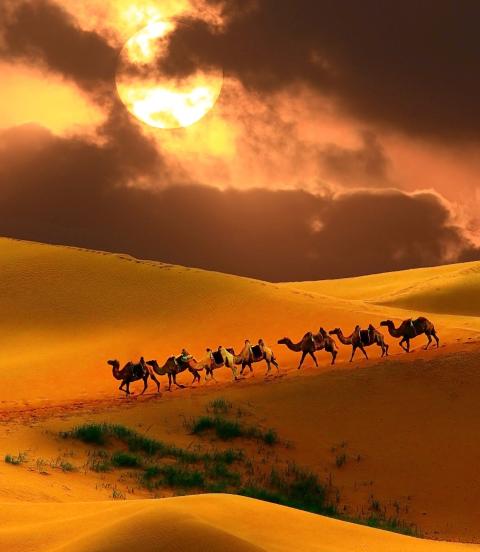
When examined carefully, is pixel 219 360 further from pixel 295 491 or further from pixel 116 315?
pixel 116 315

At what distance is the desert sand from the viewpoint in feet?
29.3

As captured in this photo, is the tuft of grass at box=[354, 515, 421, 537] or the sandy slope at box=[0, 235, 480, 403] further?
the sandy slope at box=[0, 235, 480, 403]

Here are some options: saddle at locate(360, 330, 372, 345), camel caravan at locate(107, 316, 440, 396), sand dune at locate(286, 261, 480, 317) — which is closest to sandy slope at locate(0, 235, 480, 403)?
camel caravan at locate(107, 316, 440, 396)

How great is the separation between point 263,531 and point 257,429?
12173 mm

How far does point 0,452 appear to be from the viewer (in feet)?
56.0

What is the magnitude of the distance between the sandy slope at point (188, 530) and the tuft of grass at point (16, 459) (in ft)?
17.6

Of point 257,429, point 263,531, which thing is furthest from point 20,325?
point 263,531

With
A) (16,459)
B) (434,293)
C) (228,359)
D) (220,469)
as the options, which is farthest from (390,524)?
(434,293)

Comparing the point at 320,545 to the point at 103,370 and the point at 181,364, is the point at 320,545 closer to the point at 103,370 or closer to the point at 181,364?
the point at 181,364

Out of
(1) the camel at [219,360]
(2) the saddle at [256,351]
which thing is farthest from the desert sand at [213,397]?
(2) the saddle at [256,351]

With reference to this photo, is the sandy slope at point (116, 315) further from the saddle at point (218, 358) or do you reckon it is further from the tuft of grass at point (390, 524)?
the tuft of grass at point (390, 524)

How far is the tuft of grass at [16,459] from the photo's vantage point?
51.9ft

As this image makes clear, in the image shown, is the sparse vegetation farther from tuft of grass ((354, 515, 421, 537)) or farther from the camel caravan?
the camel caravan

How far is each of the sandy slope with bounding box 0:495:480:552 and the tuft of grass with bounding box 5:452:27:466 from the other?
Answer: 5.35m
